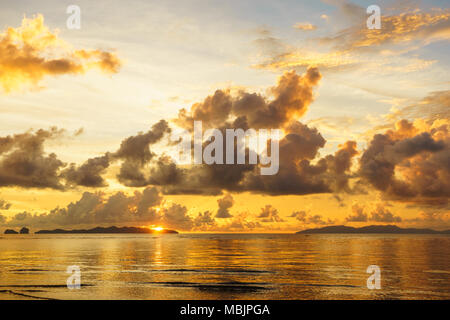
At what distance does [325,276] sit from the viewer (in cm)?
6412

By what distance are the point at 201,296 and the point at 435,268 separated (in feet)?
161

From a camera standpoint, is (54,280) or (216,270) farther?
(216,270)

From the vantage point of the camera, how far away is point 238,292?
50.8 meters
